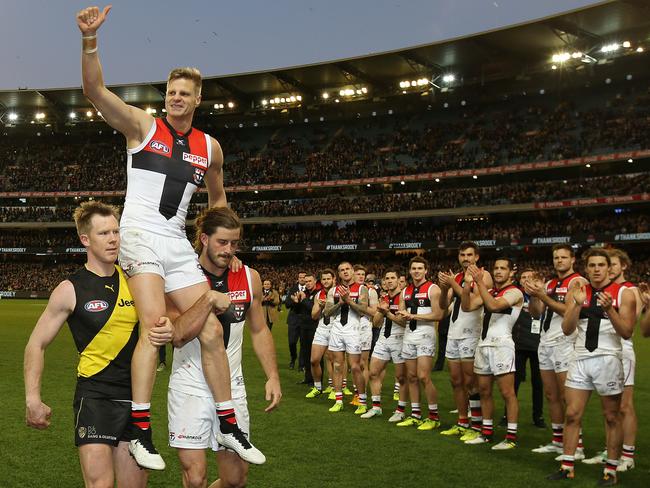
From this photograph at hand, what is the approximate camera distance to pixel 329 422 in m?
10.2

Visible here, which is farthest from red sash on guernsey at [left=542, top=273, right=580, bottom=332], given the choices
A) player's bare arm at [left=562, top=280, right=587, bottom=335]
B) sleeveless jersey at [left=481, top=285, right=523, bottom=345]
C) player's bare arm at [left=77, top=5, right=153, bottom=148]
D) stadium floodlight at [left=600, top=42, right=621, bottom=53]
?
stadium floodlight at [left=600, top=42, right=621, bottom=53]

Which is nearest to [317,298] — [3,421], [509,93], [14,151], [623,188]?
[3,421]

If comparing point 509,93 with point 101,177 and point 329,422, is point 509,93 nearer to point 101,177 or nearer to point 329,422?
point 101,177

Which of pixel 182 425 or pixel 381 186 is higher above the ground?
pixel 381 186

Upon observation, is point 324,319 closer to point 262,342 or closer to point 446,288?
point 446,288

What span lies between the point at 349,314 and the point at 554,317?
12.7 feet

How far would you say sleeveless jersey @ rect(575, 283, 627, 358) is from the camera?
23.3 feet

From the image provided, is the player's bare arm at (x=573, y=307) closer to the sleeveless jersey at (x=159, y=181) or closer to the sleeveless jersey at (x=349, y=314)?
the sleeveless jersey at (x=159, y=181)

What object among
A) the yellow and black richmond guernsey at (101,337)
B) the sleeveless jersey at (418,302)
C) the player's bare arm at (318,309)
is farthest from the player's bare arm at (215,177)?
the player's bare arm at (318,309)

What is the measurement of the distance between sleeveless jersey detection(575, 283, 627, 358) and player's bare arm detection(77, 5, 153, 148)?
4985 millimetres

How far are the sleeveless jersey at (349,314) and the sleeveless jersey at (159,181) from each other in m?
7.29

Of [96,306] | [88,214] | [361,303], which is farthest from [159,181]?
[361,303]

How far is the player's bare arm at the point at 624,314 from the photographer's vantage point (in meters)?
6.81

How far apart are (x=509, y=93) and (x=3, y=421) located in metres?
44.3
